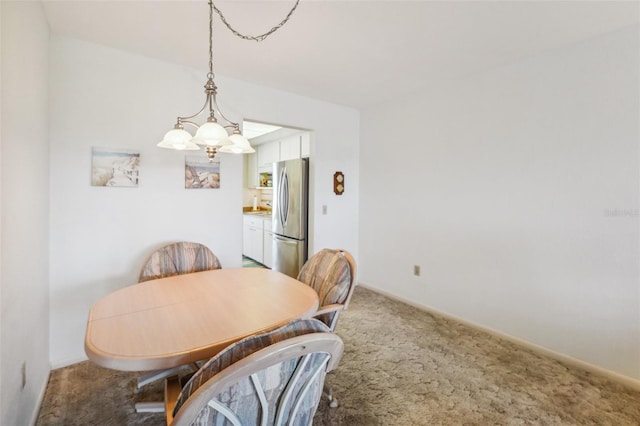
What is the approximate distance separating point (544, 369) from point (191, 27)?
139 inches

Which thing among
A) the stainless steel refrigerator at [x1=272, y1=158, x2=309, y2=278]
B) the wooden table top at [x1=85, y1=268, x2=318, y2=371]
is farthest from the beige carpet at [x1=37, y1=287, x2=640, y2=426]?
the stainless steel refrigerator at [x1=272, y1=158, x2=309, y2=278]

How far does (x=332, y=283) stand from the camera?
70.1 inches

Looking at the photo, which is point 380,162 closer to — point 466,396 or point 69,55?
point 466,396

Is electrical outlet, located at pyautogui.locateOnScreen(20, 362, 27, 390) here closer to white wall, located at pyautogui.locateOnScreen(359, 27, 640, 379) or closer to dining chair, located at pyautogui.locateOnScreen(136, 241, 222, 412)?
dining chair, located at pyautogui.locateOnScreen(136, 241, 222, 412)

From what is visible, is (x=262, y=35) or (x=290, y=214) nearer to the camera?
(x=262, y=35)

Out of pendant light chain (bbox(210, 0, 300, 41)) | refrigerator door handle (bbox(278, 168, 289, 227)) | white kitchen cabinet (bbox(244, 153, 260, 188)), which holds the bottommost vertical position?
refrigerator door handle (bbox(278, 168, 289, 227))

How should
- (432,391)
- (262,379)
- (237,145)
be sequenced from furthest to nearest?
(432,391) → (237,145) → (262,379)

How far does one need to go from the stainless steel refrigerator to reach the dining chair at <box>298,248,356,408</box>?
185cm

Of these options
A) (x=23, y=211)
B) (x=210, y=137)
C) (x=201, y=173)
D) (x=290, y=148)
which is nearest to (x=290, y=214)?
(x=290, y=148)

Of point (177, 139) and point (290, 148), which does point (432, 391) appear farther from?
point (290, 148)

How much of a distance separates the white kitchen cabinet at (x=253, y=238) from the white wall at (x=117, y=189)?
2.06 metres

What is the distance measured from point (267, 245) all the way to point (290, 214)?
113 cm

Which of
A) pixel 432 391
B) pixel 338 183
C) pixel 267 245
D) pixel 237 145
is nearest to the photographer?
pixel 237 145

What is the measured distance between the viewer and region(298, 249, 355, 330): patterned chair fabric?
5.64 ft
